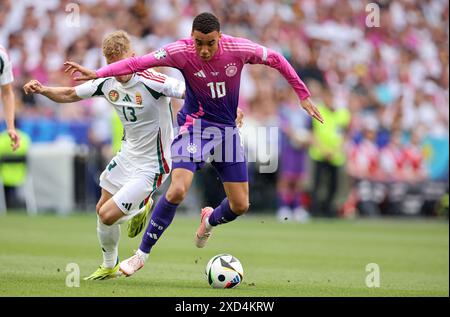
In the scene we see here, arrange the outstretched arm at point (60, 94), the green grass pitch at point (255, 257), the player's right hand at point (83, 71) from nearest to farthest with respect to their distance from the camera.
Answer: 1. the player's right hand at point (83, 71)
2. the green grass pitch at point (255, 257)
3. the outstretched arm at point (60, 94)

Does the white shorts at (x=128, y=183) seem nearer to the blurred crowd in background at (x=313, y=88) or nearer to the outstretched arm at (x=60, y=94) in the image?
the outstretched arm at (x=60, y=94)

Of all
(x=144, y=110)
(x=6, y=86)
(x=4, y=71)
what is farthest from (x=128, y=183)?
(x=4, y=71)

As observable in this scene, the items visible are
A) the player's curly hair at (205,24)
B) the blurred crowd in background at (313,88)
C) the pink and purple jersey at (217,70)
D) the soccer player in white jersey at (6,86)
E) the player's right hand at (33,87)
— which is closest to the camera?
the player's curly hair at (205,24)

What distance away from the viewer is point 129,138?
31.8 ft

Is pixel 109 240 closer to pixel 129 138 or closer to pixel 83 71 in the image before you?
pixel 129 138

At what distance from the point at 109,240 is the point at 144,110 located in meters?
1.36

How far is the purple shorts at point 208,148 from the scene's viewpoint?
940 cm

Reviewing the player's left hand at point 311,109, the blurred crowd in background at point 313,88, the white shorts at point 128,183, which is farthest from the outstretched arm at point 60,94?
the blurred crowd in background at point 313,88

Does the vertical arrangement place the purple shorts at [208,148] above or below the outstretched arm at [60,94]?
below

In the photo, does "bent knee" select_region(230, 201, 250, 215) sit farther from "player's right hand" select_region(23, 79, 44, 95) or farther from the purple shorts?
"player's right hand" select_region(23, 79, 44, 95)

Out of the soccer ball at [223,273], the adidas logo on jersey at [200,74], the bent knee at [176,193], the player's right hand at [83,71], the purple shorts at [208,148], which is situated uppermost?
the player's right hand at [83,71]

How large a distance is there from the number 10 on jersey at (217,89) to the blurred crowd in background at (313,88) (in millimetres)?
8632
